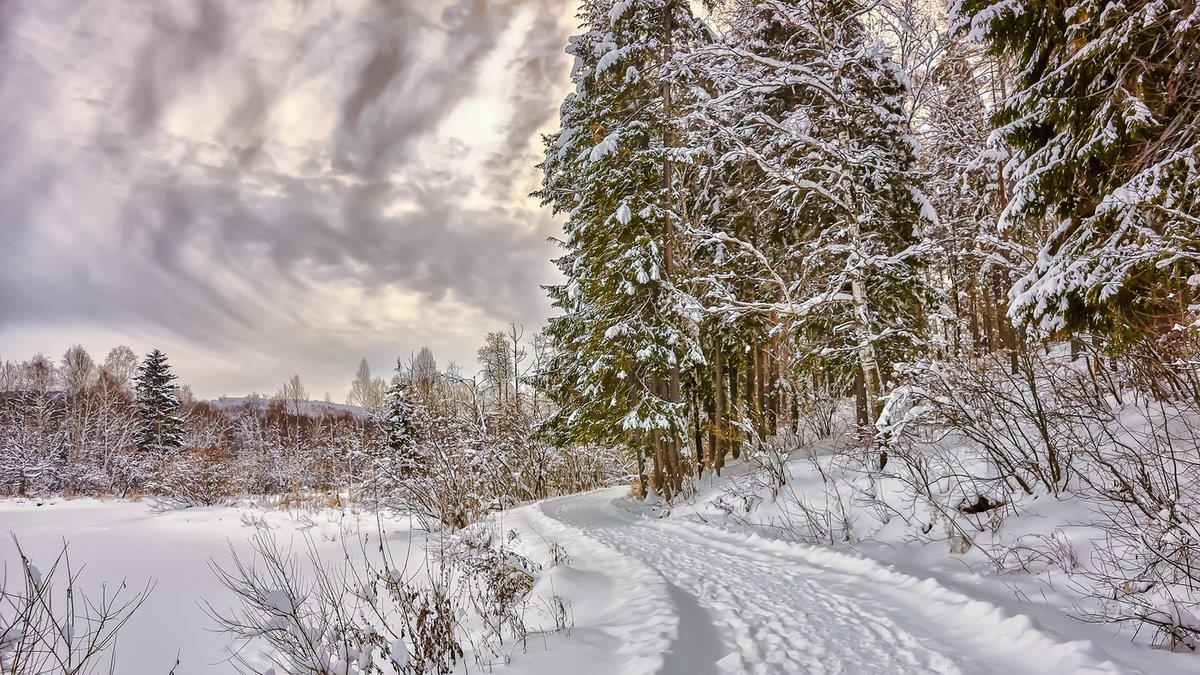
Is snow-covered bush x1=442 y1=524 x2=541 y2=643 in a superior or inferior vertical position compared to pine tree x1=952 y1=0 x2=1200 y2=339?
inferior

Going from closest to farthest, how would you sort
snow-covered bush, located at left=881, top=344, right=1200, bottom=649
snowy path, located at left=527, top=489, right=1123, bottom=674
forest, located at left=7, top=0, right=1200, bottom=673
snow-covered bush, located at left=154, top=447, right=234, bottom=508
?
1. snowy path, located at left=527, top=489, right=1123, bottom=674
2. snow-covered bush, located at left=881, top=344, right=1200, bottom=649
3. forest, located at left=7, top=0, right=1200, bottom=673
4. snow-covered bush, located at left=154, top=447, right=234, bottom=508

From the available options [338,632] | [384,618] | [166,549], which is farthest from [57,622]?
[166,549]

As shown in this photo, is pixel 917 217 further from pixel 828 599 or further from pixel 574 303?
pixel 574 303

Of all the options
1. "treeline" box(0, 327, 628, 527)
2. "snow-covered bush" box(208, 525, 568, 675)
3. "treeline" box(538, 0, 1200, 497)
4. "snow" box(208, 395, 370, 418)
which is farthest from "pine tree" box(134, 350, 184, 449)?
"snow-covered bush" box(208, 525, 568, 675)

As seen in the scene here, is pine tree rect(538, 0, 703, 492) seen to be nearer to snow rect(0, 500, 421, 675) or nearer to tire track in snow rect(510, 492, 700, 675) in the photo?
tire track in snow rect(510, 492, 700, 675)

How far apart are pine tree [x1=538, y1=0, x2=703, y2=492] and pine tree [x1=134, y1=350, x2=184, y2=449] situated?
38148 mm

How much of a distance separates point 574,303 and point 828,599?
1254 cm

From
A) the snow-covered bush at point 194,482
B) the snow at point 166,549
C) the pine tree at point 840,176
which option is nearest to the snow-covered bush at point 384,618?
the snow at point 166,549

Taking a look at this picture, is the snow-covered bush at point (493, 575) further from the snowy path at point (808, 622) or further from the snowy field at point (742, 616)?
the snowy path at point (808, 622)

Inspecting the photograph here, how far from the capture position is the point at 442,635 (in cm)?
424

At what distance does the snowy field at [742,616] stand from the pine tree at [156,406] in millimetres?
33829

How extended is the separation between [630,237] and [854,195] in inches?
233

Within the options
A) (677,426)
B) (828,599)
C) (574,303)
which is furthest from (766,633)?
(574,303)

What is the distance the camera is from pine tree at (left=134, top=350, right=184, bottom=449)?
1490 inches
